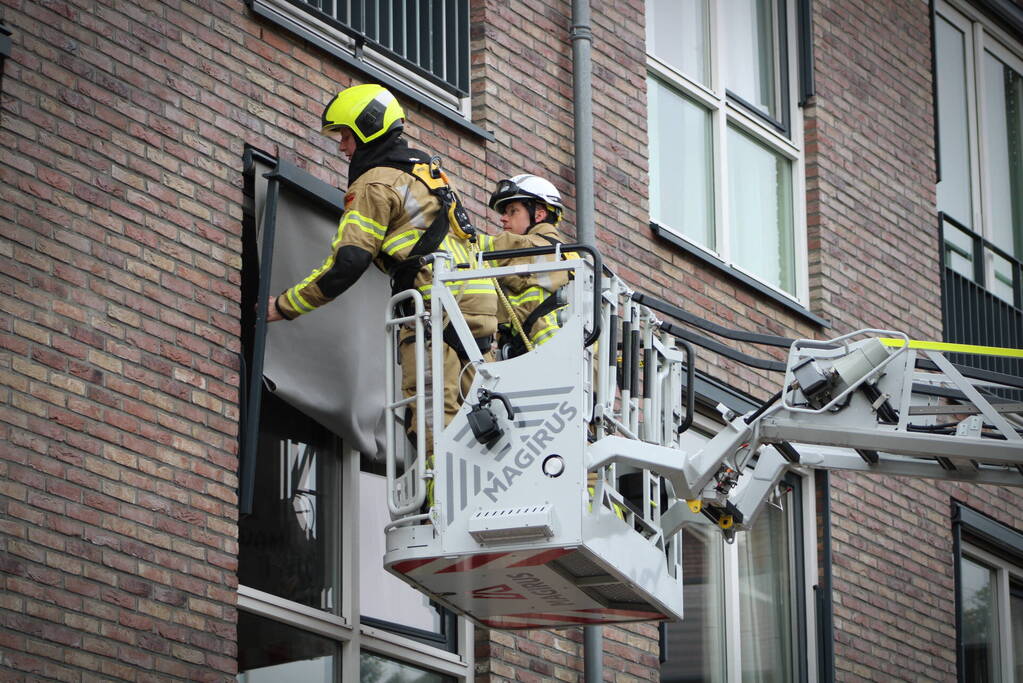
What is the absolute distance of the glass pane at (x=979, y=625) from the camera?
50.3 feet

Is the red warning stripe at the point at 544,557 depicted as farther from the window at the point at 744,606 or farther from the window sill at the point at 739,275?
the window sill at the point at 739,275

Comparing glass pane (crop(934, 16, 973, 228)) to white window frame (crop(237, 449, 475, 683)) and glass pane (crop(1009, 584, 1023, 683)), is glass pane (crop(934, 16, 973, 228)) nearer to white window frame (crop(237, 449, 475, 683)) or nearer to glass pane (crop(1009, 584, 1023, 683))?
glass pane (crop(1009, 584, 1023, 683))

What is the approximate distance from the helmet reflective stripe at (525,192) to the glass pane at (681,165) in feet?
9.51

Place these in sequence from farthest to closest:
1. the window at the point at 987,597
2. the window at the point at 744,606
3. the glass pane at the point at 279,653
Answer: the window at the point at 987,597 < the window at the point at 744,606 < the glass pane at the point at 279,653

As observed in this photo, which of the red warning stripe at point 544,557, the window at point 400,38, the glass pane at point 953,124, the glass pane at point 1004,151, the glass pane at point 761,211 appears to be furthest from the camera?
the glass pane at point 1004,151

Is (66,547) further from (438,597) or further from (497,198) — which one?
(497,198)

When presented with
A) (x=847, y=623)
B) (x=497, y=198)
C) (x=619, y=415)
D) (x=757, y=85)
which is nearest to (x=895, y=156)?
(x=757, y=85)

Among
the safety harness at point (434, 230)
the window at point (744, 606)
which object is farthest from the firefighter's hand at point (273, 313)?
the window at point (744, 606)

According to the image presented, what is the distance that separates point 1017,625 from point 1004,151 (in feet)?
13.7

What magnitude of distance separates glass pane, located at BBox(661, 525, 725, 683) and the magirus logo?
4.20 m

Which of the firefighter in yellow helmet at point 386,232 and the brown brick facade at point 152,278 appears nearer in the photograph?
the brown brick facade at point 152,278

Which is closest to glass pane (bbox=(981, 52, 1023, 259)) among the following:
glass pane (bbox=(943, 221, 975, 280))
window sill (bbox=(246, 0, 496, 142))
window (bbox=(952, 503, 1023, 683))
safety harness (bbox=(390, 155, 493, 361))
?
glass pane (bbox=(943, 221, 975, 280))

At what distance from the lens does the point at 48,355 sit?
28.7 feet

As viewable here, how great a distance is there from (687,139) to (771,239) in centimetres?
108
